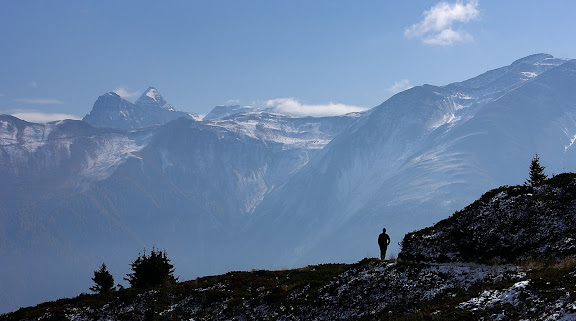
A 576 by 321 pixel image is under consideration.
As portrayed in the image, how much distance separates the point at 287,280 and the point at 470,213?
17477 mm

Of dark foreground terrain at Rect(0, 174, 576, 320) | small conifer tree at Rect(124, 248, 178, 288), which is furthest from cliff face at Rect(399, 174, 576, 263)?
small conifer tree at Rect(124, 248, 178, 288)

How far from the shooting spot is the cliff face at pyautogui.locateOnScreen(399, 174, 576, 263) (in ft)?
108

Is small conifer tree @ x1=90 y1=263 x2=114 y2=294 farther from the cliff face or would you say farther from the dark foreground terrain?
the cliff face

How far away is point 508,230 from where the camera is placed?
116 ft

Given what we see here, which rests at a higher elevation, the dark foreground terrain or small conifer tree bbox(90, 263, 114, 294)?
small conifer tree bbox(90, 263, 114, 294)

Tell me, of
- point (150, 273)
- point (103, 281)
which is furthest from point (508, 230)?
point (103, 281)

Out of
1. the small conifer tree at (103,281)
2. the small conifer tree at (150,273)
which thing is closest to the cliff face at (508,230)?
the small conifer tree at (150,273)

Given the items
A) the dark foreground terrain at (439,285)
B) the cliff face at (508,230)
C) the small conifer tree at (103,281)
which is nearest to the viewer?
the dark foreground terrain at (439,285)

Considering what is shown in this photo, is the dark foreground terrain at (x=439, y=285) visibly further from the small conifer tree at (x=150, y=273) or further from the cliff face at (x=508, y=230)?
the small conifer tree at (x=150, y=273)

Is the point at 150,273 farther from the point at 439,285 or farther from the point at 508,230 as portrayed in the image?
the point at 508,230

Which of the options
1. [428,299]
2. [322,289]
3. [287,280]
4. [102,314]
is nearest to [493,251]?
[428,299]

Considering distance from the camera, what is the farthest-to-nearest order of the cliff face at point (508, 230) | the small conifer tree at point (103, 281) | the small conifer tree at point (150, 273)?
the small conifer tree at point (103, 281)
the small conifer tree at point (150, 273)
the cliff face at point (508, 230)

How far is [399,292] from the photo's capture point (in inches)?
1232

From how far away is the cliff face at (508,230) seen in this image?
32.9 m
